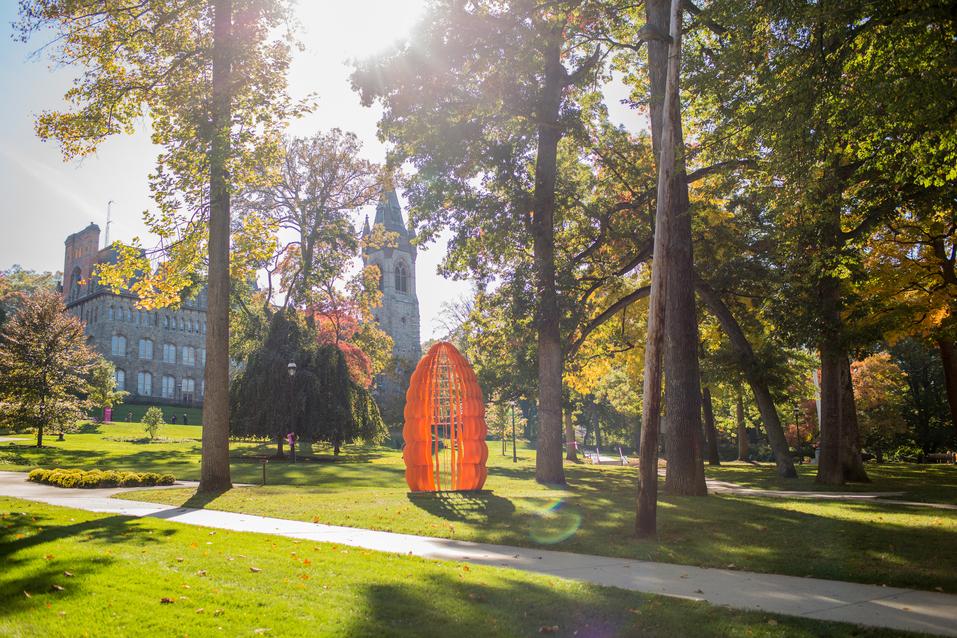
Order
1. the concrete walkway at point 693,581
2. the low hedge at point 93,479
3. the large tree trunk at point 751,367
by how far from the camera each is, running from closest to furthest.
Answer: the concrete walkway at point 693,581 → the low hedge at point 93,479 → the large tree trunk at point 751,367

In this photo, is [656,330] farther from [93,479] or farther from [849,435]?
[93,479]

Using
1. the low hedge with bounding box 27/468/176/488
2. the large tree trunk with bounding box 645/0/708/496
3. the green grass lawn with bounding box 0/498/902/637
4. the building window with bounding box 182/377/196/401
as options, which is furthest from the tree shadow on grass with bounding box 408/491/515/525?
the building window with bounding box 182/377/196/401

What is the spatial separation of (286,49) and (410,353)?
224 feet

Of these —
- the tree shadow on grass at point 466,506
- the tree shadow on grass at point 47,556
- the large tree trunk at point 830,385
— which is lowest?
the tree shadow on grass at point 466,506

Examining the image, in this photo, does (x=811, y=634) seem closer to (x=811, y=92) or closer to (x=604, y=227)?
(x=811, y=92)

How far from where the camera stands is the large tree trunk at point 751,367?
21641 millimetres

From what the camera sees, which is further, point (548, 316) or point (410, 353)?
point (410, 353)

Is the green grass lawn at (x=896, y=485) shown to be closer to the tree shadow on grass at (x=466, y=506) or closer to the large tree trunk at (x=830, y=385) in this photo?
the large tree trunk at (x=830, y=385)

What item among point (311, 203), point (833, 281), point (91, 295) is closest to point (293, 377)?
point (311, 203)

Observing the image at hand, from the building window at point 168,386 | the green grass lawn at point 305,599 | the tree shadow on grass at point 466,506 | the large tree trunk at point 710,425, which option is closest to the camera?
the green grass lawn at point 305,599

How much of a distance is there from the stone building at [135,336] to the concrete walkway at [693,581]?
207ft

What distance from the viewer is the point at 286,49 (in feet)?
58.1

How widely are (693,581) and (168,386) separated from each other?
72.4 m

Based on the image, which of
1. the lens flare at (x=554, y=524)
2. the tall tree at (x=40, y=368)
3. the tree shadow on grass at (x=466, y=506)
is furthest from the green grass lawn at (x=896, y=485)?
the tall tree at (x=40, y=368)
